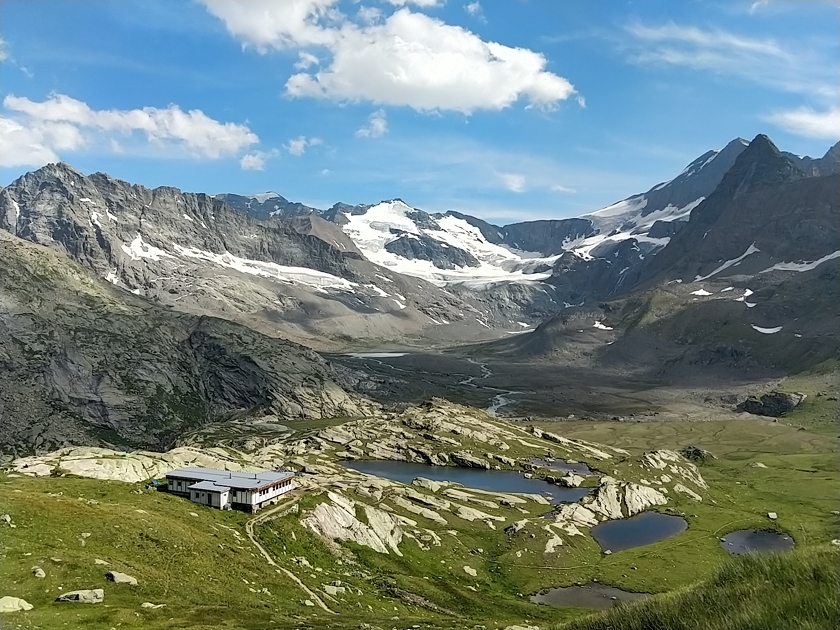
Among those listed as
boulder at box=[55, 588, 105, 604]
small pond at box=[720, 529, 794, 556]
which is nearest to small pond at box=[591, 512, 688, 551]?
small pond at box=[720, 529, 794, 556]

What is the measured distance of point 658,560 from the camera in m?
94.2

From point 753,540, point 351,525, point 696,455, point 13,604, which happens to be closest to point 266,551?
point 351,525

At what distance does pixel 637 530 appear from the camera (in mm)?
114250

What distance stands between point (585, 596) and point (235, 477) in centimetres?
5020

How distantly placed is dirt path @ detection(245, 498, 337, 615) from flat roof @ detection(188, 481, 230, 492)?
5.72 metres

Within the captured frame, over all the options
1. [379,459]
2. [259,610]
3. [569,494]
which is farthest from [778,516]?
[259,610]

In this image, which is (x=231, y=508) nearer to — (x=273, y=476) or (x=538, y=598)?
(x=273, y=476)

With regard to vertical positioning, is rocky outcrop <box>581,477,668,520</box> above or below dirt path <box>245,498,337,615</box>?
below

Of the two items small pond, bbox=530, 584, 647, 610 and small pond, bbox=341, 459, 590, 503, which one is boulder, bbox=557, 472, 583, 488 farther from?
small pond, bbox=530, 584, 647, 610

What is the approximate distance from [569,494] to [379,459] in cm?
5339

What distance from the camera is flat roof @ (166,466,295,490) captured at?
77625 millimetres

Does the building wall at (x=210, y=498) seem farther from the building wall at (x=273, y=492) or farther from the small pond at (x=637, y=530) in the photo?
the small pond at (x=637, y=530)

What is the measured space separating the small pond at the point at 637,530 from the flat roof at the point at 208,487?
64479 millimetres

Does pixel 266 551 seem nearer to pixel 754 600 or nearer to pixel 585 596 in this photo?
pixel 585 596
